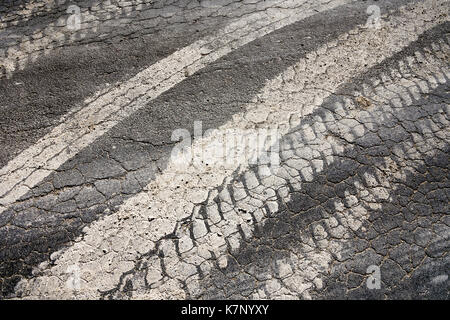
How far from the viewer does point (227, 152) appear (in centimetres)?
356

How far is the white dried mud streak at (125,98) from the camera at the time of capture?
354 centimetres

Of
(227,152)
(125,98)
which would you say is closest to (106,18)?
(125,98)

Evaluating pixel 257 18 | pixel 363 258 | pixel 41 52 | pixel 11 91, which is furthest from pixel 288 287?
pixel 41 52

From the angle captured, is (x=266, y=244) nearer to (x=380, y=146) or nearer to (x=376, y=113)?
(x=380, y=146)

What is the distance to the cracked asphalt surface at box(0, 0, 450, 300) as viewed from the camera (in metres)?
2.90

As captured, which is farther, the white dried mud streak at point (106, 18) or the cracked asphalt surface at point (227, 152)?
the white dried mud streak at point (106, 18)

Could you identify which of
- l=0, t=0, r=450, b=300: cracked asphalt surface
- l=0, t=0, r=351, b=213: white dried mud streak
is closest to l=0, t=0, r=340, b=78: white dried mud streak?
l=0, t=0, r=450, b=300: cracked asphalt surface

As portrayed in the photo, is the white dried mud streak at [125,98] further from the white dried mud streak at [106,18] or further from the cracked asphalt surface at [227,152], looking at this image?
the white dried mud streak at [106,18]

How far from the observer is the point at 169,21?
4.80 metres

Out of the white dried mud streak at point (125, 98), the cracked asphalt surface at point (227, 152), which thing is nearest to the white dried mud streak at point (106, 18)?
the cracked asphalt surface at point (227, 152)

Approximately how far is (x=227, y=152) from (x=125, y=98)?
144 cm

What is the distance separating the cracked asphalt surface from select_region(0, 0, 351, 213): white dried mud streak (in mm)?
21

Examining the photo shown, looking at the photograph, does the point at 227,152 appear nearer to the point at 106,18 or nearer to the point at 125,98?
the point at 125,98

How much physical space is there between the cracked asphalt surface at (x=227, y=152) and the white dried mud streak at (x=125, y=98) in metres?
0.02
